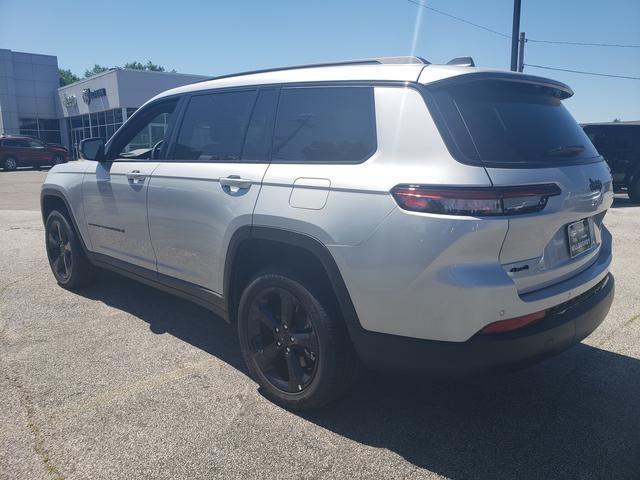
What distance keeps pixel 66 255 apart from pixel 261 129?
10.3ft

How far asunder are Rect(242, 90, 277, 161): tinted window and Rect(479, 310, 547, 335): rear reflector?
1.58m

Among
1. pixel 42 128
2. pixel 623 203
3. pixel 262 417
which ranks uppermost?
pixel 42 128

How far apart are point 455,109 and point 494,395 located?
1.75 m

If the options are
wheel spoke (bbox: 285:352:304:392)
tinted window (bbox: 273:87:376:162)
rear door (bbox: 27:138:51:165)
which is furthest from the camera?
rear door (bbox: 27:138:51:165)

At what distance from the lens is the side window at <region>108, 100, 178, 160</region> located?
4121mm

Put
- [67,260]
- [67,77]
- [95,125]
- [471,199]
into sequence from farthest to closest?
[67,77] → [95,125] → [67,260] → [471,199]

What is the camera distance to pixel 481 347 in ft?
7.51

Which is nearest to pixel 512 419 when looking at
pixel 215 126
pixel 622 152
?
pixel 215 126

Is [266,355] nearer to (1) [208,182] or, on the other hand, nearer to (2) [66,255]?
(1) [208,182]

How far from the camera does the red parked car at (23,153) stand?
95.3 feet

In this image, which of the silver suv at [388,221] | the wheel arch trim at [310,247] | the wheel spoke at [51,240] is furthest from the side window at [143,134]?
the wheel spoke at [51,240]

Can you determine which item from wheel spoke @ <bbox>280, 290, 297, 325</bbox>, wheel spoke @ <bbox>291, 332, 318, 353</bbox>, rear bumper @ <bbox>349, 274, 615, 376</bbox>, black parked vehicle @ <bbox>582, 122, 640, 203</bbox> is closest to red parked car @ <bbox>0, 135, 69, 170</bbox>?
black parked vehicle @ <bbox>582, 122, 640, 203</bbox>

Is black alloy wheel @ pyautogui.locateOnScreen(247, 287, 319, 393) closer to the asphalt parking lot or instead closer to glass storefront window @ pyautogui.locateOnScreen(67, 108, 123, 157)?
the asphalt parking lot

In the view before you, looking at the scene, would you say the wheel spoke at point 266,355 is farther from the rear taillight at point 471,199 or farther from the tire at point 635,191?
the tire at point 635,191
